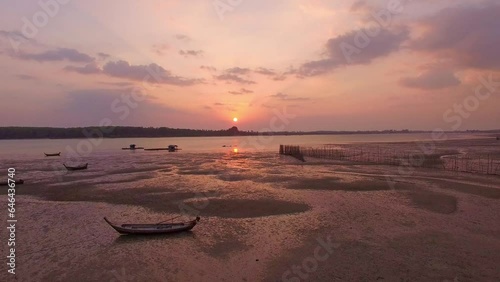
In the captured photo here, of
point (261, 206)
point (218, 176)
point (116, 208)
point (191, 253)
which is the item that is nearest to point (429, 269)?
point (191, 253)

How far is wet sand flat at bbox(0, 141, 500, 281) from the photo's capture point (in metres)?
10.9

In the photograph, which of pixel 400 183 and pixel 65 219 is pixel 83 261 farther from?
pixel 400 183

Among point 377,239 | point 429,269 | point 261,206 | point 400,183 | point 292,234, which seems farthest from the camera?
point 400,183

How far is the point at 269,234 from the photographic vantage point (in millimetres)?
14781

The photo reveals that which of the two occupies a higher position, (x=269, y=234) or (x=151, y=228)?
(x=151, y=228)

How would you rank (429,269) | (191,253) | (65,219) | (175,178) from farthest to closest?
1. (175,178)
2. (65,219)
3. (191,253)
4. (429,269)

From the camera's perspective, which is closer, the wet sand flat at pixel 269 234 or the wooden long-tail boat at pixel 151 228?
the wet sand flat at pixel 269 234

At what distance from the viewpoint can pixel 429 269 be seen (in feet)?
35.2

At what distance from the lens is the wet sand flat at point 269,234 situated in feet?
35.9

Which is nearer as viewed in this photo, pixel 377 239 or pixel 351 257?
pixel 351 257

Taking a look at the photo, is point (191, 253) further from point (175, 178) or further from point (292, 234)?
point (175, 178)

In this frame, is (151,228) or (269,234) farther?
(151,228)

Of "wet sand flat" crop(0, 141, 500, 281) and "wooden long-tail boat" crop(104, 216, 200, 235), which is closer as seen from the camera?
"wet sand flat" crop(0, 141, 500, 281)

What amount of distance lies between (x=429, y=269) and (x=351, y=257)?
8.14ft
